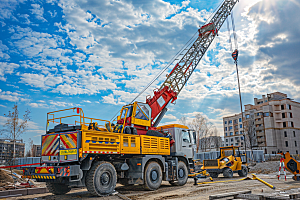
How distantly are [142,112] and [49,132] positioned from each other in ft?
19.8

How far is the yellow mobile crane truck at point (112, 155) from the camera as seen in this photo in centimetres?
951

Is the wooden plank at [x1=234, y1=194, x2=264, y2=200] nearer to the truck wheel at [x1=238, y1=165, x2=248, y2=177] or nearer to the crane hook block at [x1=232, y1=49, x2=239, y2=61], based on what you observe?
the truck wheel at [x1=238, y1=165, x2=248, y2=177]

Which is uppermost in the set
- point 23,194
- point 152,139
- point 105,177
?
point 152,139

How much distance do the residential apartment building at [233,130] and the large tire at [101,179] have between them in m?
76.3

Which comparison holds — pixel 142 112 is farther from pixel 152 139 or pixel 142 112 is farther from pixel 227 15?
pixel 227 15

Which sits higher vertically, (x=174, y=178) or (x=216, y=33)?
(x=216, y=33)

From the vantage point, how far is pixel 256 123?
7469 centimetres

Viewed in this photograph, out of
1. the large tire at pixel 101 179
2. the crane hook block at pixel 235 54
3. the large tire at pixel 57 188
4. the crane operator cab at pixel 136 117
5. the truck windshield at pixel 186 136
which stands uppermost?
the crane hook block at pixel 235 54

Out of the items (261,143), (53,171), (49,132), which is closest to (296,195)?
(53,171)

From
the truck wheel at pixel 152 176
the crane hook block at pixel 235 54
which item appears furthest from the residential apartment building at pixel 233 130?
the truck wheel at pixel 152 176

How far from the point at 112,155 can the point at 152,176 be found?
267cm

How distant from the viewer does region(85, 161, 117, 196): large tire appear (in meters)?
9.58

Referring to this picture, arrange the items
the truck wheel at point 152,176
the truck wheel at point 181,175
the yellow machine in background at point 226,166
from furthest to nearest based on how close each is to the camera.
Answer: the yellow machine in background at point 226,166 → the truck wheel at point 181,175 → the truck wheel at point 152,176

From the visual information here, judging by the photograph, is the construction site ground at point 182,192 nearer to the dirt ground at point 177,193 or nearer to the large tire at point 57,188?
the dirt ground at point 177,193
